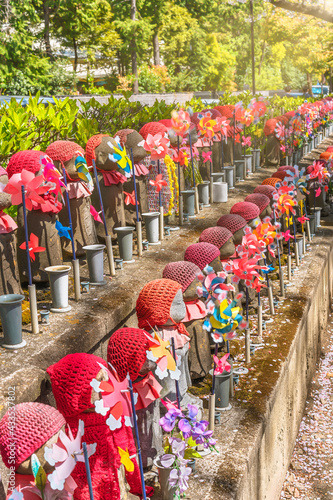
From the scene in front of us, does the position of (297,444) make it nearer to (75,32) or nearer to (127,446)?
(127,446)

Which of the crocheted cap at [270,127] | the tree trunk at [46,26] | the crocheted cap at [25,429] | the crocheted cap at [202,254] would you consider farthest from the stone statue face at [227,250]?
the tree trunk at [46,26]

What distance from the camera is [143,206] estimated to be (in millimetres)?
5664

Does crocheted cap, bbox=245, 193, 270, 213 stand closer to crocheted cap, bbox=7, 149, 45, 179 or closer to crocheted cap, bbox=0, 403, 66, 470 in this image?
crocheted cap, bbox=7, 149, 45, 179

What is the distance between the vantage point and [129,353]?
2.45 metres

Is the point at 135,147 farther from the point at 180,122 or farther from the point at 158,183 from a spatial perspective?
the point at 180,122

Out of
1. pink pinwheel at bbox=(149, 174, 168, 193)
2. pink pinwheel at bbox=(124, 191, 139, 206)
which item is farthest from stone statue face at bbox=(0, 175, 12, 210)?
pink pinwheel at bbox=(149, 174, 168, 193)

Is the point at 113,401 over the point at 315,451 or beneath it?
over

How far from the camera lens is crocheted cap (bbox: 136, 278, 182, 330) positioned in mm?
2916

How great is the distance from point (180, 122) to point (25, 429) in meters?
4.37

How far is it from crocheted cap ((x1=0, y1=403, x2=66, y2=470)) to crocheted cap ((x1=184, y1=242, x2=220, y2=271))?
6.07 ft

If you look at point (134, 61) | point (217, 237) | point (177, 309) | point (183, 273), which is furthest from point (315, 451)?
point (134, 61)

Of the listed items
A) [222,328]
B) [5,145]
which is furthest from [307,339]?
[5,145]

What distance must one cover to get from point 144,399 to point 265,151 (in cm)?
877

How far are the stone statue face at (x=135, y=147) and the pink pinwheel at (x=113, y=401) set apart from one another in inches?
133
